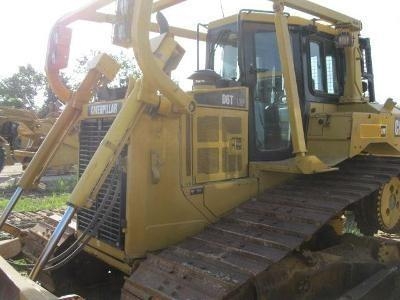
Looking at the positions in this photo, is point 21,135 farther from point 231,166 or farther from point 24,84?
Answer: point 24,84

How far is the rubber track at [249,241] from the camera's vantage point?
3.64 metres

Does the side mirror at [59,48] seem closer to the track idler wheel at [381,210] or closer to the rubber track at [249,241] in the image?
the rubber track at [249,241]

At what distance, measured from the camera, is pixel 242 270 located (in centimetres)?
369

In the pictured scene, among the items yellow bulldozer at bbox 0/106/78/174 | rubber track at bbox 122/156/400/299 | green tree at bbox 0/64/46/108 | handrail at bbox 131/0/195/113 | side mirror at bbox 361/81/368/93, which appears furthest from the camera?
green tree at bbox 0/64/46/108

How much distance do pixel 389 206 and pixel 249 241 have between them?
241 cm

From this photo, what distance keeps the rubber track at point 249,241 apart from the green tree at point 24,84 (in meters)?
59.5

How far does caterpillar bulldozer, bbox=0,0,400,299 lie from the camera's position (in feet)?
12.9

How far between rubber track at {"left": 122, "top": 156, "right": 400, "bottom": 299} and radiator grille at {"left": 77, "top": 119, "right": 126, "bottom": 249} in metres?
0.51

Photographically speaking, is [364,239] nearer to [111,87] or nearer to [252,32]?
[252,32]

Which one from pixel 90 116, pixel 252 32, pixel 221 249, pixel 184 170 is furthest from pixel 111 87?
pixel 221 249

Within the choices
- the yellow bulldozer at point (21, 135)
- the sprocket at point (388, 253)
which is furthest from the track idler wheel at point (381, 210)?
the yellow bulldozer at point (21, 135)

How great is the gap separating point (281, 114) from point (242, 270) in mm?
2076

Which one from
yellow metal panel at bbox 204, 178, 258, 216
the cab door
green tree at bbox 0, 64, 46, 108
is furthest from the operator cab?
green tree at bbox 0, 64, 46, 108

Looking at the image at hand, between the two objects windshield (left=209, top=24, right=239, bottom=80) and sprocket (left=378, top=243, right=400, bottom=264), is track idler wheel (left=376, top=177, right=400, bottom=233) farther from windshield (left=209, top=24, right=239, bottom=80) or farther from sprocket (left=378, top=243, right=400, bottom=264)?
windshield (left=209, top=24, right=239, bottom=80)
